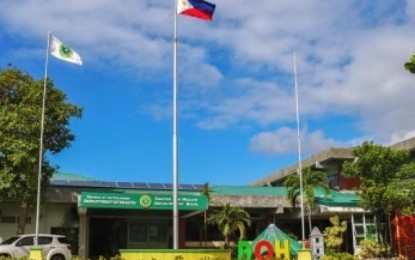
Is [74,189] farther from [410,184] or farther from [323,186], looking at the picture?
[410,184]

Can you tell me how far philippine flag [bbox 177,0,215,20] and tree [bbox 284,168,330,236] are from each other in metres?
18.4

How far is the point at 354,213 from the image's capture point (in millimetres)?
37594

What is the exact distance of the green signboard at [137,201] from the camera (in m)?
31.7

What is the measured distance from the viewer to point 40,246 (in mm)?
27062

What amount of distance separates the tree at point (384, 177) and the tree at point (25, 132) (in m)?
15.9

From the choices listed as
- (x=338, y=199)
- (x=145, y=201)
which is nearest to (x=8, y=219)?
(x=145, y=201)

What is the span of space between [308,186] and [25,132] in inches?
658

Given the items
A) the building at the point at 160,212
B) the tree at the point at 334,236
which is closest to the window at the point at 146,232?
the building at the point at 160,212

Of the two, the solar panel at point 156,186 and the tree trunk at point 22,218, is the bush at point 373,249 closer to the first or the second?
the solar panel at point 156,186

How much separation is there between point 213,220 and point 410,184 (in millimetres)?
12048

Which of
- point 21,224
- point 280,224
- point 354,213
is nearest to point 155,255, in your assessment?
point 21,224

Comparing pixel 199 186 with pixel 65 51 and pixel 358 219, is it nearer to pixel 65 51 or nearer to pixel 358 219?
pixel 358 219

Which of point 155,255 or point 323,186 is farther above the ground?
point 323,186

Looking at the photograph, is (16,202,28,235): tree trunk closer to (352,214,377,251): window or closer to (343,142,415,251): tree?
(343,142,415,251): tree
